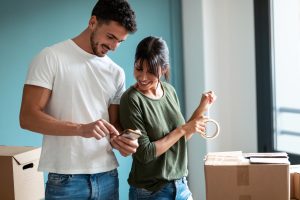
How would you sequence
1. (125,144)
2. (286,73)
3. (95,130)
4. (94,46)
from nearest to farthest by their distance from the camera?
1. (95,130)
2. (125,144)
3. (94,46)
4. (286,73)

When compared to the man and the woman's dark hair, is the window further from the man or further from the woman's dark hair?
the man

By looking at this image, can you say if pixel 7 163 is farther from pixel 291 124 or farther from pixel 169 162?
pixel 291 124

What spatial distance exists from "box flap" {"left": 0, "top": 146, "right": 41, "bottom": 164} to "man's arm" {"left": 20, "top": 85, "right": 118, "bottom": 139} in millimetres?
376

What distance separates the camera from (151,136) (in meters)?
1.73

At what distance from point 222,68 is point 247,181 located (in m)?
1.49

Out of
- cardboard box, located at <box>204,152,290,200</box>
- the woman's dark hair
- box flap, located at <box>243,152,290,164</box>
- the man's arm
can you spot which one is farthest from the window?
the man's arm

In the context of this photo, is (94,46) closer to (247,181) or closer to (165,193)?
(165,193)

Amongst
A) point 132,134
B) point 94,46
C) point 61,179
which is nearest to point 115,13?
point 94,46

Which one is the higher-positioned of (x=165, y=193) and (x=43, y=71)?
(x=43, y=71)

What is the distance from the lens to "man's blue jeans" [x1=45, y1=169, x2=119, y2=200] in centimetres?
165

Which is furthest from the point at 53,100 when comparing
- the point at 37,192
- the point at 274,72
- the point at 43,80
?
the point at 274,72

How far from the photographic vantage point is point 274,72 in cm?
305

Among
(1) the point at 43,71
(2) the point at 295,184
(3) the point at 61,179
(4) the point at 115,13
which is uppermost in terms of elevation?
(4) the point at 115,13

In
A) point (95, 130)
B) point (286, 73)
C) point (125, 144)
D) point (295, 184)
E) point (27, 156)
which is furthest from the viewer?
point (286, 73)
